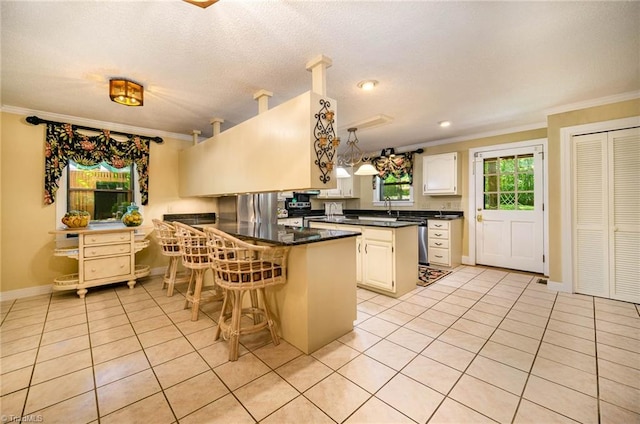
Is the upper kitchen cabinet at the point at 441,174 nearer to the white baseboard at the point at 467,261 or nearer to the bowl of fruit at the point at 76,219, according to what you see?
the white baseboard at the point at 467,261

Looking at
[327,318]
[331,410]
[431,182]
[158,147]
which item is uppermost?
[158,147]

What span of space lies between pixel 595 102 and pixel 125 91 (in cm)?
520

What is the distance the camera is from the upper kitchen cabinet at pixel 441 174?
4805mm

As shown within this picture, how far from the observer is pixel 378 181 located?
607cm

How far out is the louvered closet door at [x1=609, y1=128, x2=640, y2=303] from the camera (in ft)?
9.54

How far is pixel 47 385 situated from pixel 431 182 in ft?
18.1

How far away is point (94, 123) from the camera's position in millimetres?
3707

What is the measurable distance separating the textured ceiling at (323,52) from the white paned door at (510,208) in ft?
3.97

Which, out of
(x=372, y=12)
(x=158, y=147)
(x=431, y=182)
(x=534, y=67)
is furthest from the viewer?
(x=431, y=182)

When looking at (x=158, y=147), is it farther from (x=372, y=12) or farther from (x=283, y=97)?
(x=372, y=12)

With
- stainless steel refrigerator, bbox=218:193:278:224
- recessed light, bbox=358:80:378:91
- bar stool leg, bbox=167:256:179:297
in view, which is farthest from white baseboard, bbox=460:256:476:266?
bar stool leg, bbox=167:256:179:297

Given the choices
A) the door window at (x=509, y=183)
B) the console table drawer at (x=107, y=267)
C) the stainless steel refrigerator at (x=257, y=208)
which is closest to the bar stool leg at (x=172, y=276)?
the console table drawer at (x=107, y=267)

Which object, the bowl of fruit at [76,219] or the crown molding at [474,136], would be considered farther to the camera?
the crown molding at [474,136]

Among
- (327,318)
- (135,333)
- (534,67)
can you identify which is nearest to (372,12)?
(534,67)
